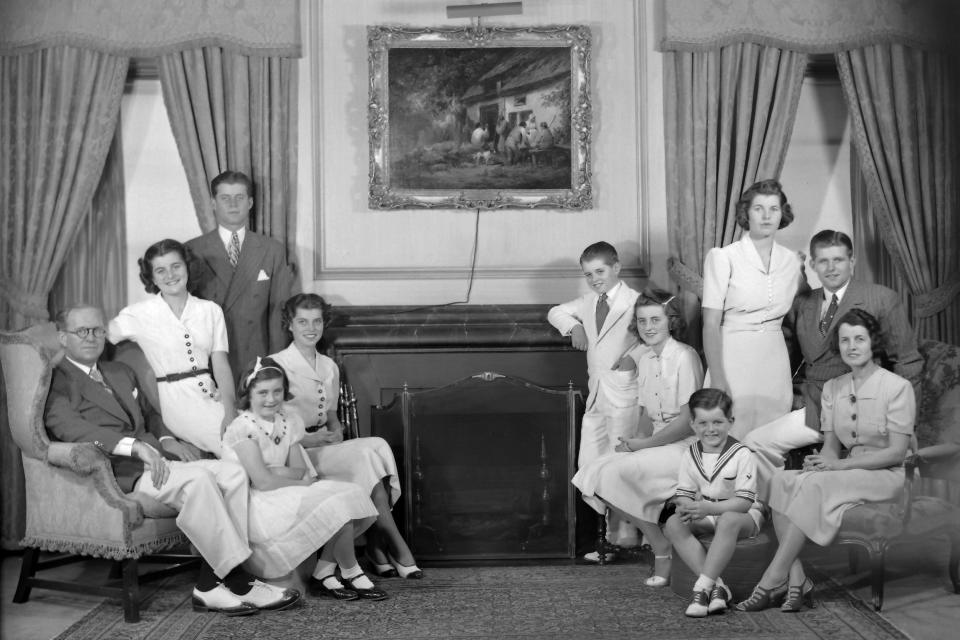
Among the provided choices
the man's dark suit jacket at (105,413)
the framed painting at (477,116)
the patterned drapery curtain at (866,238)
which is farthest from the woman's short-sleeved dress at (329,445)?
the patterned drapery curtain at (866,238)

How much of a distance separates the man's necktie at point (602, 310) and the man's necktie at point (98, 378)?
2068mm

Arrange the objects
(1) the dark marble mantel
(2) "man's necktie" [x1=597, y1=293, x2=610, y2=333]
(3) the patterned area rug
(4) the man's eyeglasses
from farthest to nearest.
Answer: (1) the dark marble mantel
(2) "man's necktie" [x1=597, y1=293, x2=610, y2=333]
(4) the man's eyeglasses
(3) the patterned area rug

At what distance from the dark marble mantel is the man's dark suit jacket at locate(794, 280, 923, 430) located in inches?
43.5

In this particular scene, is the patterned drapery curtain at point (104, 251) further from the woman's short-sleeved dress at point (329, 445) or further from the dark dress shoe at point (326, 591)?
the dark dress shoe at point (326, 591)

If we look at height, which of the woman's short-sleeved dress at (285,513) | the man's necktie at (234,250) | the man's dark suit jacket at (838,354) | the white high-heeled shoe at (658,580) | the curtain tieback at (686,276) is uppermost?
the man's necktie at (234,250)

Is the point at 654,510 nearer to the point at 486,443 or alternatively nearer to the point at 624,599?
the point at 624,599

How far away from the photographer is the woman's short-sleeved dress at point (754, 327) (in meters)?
4.70

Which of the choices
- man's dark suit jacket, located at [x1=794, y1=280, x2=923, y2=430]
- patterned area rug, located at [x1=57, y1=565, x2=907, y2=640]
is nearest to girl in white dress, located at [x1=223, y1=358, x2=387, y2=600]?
patterned area rug, located at [x1=57, y1=565, x2=907, y2=640]

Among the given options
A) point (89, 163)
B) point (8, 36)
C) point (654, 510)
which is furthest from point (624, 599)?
point (8, 36)

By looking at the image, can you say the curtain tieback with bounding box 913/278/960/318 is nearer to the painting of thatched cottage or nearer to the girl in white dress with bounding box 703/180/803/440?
the girl in white dress with bounding box 703/180/803/440

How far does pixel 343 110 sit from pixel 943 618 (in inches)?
136

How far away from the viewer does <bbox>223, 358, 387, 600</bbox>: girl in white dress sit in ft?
13.7

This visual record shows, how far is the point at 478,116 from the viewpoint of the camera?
17.7ft

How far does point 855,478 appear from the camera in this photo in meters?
4.05
